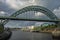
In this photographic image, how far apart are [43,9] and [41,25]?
7.16 m

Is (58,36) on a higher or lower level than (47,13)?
lower

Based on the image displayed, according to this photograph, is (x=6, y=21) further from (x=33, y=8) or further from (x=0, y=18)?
(x=33, y=8)

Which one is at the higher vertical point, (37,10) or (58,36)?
(37,10)

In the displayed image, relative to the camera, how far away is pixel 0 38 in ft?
116

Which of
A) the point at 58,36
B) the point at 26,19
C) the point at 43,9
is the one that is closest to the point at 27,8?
the point at 43,9

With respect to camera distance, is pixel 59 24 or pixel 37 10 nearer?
pixel 59 24

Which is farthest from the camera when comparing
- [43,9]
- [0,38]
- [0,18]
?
[43,9]

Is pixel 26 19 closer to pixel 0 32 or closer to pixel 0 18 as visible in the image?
pixel 0 18

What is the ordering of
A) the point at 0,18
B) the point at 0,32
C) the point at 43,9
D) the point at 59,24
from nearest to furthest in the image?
the point at 0,32
the point at 0,18
the point at 59,24
the point at 43,9

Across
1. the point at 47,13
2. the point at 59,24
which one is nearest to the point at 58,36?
the point at 59,24

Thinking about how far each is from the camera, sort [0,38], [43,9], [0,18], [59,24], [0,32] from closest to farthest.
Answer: [0,38]
[0,32]
[0,18]
[59,24]
[43,9]

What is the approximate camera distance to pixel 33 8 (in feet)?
253

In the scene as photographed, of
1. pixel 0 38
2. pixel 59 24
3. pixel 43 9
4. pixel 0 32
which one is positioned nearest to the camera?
pixel 0 38

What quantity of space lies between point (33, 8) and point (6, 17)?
20.7 m
